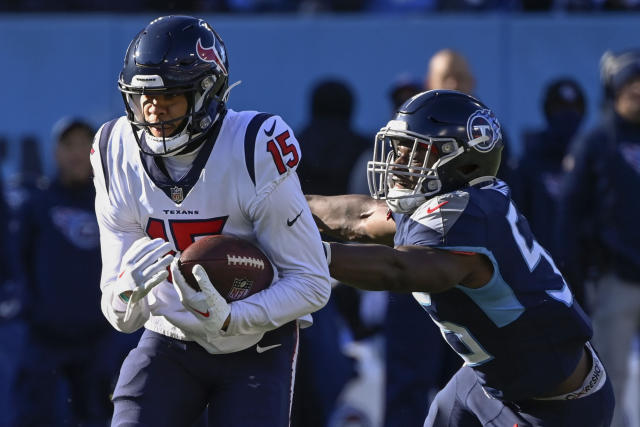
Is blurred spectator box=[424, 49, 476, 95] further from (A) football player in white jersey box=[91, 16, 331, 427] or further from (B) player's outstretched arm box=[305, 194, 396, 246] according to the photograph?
(A) football player in white jersey box=[91, 16, 331, 427]

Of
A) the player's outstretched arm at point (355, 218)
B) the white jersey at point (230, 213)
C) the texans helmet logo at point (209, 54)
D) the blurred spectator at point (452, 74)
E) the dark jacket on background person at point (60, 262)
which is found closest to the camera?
the white jersey at point (230, 213)

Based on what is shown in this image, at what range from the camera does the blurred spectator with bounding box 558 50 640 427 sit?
664 centimetres

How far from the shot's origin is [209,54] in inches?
170

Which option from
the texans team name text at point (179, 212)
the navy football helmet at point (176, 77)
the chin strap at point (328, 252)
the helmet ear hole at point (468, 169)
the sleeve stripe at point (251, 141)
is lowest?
the chin strap at point (328, 252)

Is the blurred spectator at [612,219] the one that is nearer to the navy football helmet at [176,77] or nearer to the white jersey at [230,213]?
the white jersey at [230,213]

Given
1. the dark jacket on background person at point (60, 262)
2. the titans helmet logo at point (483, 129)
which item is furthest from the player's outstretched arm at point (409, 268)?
the dark jacket on background person at point (60, 262)

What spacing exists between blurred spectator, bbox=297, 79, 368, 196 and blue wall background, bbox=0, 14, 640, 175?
855 mm

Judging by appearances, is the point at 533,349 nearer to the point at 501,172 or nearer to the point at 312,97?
the point at 501,172

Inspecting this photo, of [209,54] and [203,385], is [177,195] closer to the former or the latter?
[209,54]

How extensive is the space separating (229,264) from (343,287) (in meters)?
3.30

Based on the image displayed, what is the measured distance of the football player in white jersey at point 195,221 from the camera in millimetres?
4148

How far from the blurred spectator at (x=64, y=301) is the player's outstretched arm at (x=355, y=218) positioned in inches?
87.8

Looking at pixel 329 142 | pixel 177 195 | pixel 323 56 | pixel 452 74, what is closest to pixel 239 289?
pixel 177 195

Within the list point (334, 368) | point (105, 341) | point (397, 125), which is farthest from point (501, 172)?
point (105, 341)
